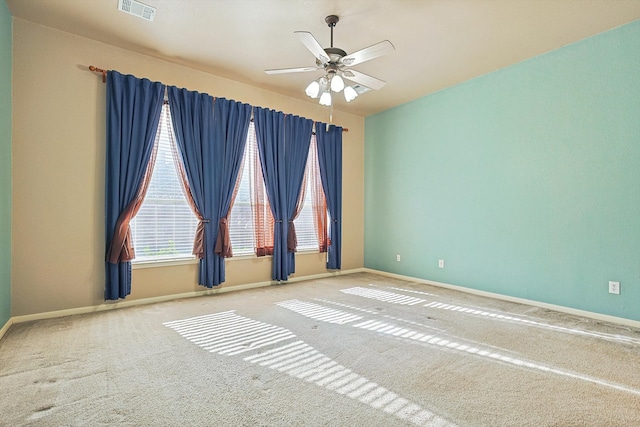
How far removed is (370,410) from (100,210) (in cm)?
338

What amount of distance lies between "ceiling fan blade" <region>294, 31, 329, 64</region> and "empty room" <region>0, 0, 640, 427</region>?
69 millimetres

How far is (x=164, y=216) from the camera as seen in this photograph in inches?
154

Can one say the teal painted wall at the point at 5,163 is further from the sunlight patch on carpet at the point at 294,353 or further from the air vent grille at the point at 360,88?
the air vent grille at the point at 360,88

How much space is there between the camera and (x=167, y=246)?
3918 mm

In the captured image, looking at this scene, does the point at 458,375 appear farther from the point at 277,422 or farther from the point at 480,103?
the point at 480,103

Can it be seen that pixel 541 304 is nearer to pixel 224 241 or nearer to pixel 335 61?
pixel 335 61

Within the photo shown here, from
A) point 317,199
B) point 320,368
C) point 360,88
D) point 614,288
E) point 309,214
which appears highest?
point 360,88

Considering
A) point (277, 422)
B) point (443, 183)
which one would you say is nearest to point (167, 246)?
point (277, 422)

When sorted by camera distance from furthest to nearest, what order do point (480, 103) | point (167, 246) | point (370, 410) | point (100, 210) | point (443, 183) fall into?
point (443, 183) → point (480, 103) → point (167, 246) → point (100, 210) → point (370, 410)

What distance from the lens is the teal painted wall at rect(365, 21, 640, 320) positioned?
3170 millimetres

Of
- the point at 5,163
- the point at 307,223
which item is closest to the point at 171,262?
the point at 5,163

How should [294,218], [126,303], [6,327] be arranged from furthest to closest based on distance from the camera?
[294,218], [126,303], [6,327]

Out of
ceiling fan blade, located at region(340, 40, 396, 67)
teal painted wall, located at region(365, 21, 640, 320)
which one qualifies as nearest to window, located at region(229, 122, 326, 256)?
ceiling fan blade, located at region(340, 40, 396, 67)

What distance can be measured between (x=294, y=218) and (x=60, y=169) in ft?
9.43
